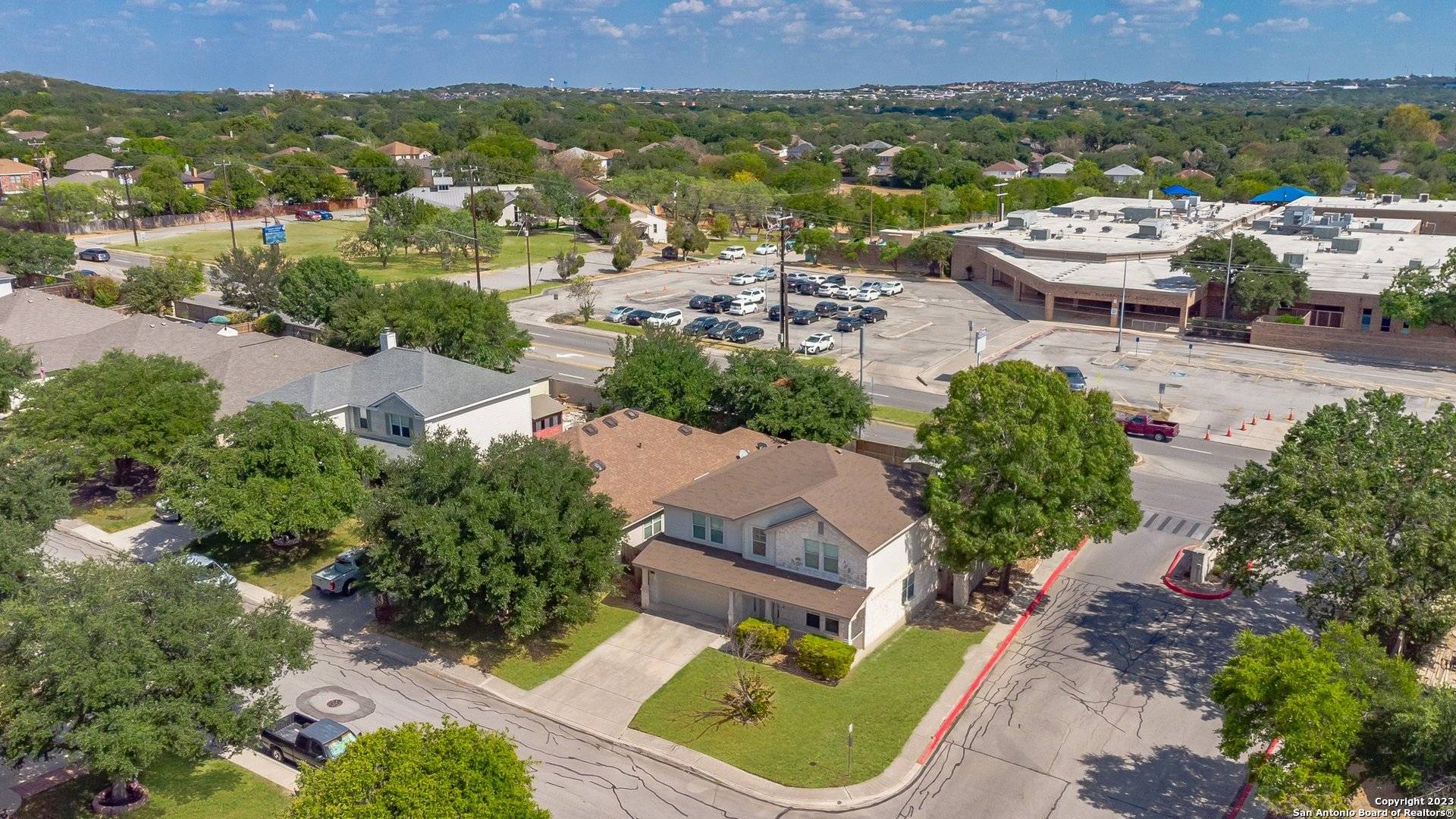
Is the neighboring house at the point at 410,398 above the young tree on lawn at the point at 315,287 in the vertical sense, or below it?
below

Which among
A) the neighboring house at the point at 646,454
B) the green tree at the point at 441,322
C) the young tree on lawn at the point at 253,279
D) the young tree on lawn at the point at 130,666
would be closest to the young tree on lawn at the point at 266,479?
the neighboring house at the point at 646,454

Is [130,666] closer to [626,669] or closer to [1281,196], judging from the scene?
[626,669]

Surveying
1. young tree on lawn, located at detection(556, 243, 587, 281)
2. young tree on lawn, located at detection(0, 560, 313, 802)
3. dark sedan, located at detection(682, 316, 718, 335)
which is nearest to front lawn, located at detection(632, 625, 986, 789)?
young tree on lawn, located at detection(0, 560, 313, 802)

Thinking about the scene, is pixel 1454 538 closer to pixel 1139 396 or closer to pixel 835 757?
pixel 835 757

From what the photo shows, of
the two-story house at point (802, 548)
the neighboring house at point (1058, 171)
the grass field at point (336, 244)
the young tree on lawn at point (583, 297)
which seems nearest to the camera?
the two-story house at point (802, 548)

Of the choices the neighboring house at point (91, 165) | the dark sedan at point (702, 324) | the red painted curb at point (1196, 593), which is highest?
the neighboring house at point (91, 165)

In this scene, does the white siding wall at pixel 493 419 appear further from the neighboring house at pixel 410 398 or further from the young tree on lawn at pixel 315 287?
the young tree on lawn at pixel 315 287

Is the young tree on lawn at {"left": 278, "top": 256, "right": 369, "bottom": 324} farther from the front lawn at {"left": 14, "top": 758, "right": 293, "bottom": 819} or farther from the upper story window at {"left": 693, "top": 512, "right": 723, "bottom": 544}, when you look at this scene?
the front lawn at {"left": 14, "top": 758, "right": 293, "bottom": 819}

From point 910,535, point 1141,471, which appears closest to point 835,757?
point 910,535
